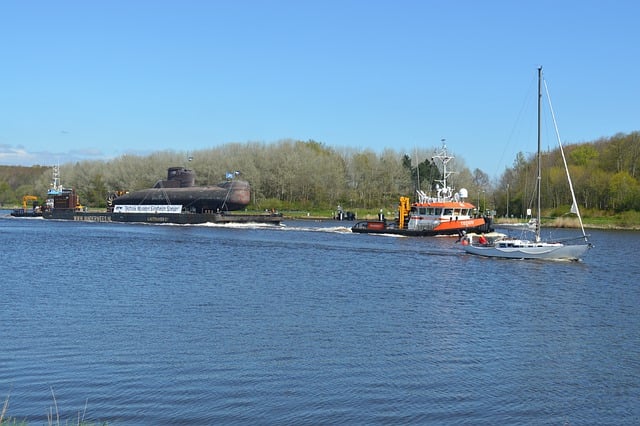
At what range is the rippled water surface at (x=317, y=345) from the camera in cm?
1560

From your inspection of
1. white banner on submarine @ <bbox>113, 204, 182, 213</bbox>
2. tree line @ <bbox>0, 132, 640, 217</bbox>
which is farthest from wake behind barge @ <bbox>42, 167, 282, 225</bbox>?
tree line @ <bbox>0, 132, 640, 217</bbox>

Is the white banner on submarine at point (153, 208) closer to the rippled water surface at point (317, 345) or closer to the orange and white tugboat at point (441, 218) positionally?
the orange and white tugboat at point (441, 218)

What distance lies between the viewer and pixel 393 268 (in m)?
43.8

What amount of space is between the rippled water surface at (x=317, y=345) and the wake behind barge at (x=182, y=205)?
54201 mm

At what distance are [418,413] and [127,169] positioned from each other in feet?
445

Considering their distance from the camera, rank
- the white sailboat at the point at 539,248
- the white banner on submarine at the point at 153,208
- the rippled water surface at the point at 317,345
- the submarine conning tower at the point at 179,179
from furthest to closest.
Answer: the submarine conning tower at the point at 179,179
the white banner on submarine at the point at 153,208
the white sailboat at the point at 539,248
the rippled water surface at the point at 317,345

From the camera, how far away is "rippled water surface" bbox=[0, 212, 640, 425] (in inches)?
614

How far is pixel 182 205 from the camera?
103 metres

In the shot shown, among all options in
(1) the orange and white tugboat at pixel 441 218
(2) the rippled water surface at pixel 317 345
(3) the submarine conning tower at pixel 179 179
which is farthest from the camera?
(3) the submarine conning tower at pixel 179 179

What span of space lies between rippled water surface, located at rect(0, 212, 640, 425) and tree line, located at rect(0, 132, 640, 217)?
2573 inches

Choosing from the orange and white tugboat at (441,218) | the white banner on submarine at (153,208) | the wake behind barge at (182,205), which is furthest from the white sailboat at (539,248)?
the white banner on submarine at (153,208)

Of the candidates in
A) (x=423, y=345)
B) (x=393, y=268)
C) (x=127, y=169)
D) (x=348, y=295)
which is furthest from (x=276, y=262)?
(x=127, y=169)

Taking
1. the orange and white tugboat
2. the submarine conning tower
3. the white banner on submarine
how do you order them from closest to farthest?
the orange and white tugboat < the white banner on submarine < the submarine conning tower

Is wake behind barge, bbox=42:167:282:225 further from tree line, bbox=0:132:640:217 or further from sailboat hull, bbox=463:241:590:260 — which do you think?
sailboat hull, bbox=463:241:590:260
